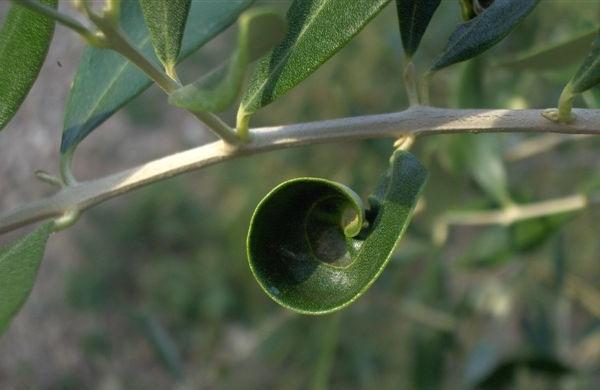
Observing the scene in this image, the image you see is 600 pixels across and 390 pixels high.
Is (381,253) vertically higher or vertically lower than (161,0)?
lower

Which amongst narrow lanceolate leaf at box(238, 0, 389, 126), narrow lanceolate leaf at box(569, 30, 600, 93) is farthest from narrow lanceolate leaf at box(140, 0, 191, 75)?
narrow lanceolate leaf at box(569, 30, 600, 93)

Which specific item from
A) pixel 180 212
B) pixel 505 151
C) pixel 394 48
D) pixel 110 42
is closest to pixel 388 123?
pixel 110 42

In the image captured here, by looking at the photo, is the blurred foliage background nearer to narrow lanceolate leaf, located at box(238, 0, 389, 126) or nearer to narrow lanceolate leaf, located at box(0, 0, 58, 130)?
narrow lanceolate leaf, located at box(238, 0, 389, 126)

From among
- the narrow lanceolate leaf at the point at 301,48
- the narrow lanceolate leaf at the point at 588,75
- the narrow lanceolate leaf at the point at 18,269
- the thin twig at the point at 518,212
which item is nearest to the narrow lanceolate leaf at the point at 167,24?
the narrow lanceolate leaf at the point at 301,48

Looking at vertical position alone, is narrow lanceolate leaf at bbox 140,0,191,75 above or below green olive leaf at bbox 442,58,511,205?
above

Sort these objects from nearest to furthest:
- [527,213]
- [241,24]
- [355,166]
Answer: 1. [241,24]
2. [527,213]
3. [355,166]

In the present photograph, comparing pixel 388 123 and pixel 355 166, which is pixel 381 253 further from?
pixel 355 166
